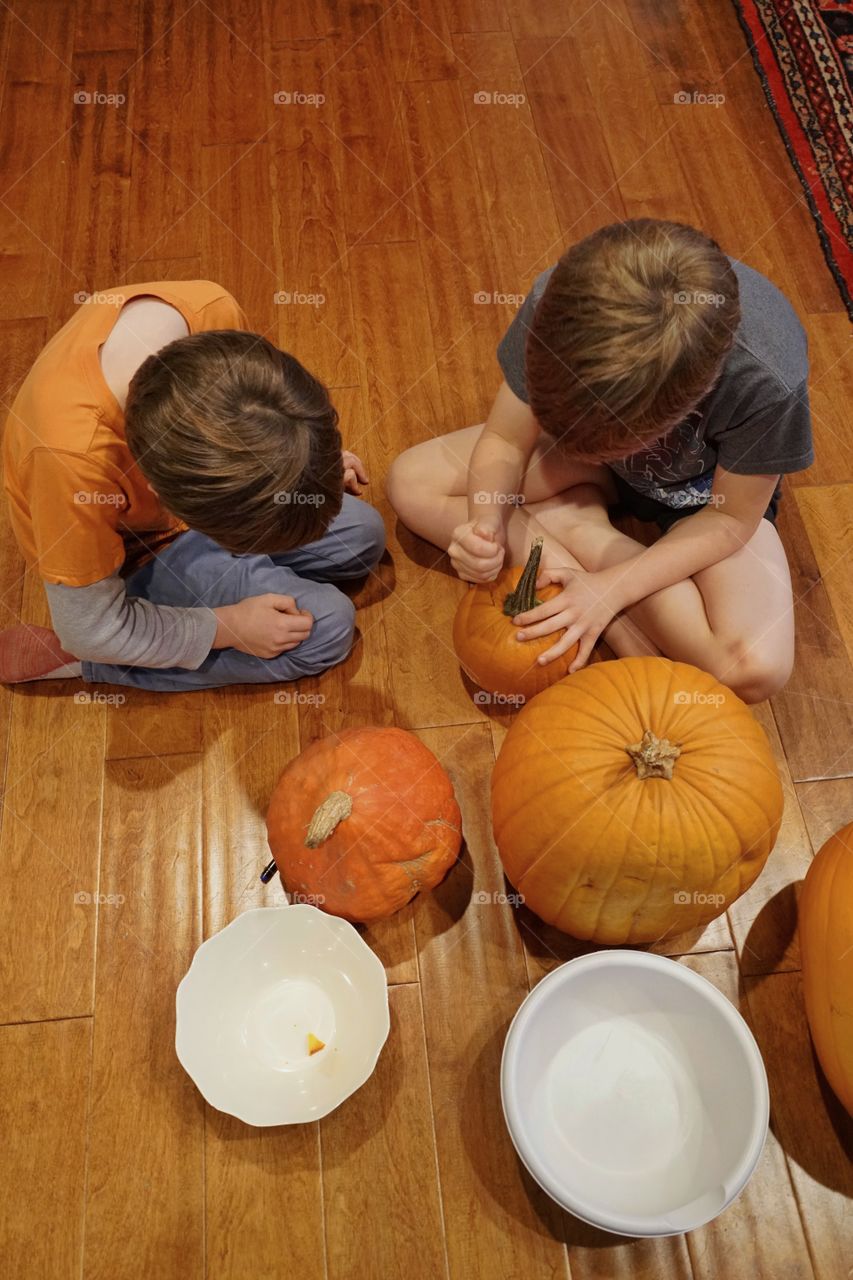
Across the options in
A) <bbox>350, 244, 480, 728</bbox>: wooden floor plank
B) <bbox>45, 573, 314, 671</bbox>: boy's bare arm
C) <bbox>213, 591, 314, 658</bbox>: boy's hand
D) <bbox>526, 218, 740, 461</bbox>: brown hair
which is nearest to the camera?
<bbox>526, 218, 740, 461</bbox>: brown hair

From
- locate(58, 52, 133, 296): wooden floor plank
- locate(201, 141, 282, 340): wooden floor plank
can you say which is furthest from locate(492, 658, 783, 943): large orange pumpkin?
locate(58, 52, 133, 296): wooden floor plank

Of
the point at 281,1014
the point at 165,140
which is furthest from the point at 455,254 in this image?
the point at 281,1014

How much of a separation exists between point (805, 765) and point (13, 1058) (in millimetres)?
972

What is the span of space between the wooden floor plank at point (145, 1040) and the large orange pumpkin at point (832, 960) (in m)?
0.64

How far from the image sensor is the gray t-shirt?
0.97 metres

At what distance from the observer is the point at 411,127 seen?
1659mm

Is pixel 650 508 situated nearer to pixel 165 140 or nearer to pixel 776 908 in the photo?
pixel 776 908

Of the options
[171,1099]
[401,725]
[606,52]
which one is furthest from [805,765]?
[606,52]

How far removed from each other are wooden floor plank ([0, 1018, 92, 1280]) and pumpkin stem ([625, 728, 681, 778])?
2.19 ft

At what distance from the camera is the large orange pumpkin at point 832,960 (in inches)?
37.0

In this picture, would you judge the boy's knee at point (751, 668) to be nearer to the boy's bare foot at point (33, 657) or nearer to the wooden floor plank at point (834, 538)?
the wooden floor plank at point (834, 538)

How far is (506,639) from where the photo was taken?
1.10m

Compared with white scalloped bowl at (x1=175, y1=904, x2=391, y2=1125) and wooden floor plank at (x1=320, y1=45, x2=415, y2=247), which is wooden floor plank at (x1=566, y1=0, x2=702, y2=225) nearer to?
wooden floor plank at (x1=320, y1=45, x2=415, y2=247)

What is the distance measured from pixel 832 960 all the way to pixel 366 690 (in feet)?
1.99
